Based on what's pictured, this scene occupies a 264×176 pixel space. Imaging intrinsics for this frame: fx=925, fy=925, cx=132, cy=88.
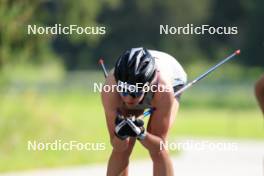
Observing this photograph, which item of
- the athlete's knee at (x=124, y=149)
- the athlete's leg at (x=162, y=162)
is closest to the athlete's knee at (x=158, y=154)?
the athlete's leg at (x=162, y=162)

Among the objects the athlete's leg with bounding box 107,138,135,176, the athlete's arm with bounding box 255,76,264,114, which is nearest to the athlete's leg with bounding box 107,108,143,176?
the athlete's leg with bounding box 107,138,135,176

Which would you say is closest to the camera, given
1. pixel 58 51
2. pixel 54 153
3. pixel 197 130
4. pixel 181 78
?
pixel 181 78

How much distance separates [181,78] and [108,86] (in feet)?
2.85

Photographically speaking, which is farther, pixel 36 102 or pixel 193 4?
pixel 193 4

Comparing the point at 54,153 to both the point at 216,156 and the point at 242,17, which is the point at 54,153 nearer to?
the point at 216,156

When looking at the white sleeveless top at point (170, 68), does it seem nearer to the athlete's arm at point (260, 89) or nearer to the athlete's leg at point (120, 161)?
the athlete's leg at point (120, 161)

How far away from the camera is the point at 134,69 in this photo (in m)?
7.39

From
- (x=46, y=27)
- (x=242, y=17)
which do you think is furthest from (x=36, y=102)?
(x=242, y=17)

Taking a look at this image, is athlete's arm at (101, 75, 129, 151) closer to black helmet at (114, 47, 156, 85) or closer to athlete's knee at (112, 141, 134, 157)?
athlete's knee at (112, 141, 134, 157)

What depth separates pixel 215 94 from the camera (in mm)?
36031

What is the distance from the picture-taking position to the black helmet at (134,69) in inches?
290

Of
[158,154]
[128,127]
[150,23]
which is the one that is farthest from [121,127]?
[150,23]

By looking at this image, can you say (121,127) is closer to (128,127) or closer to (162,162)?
(128,127)

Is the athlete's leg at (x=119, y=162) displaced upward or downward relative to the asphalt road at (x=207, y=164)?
downward
